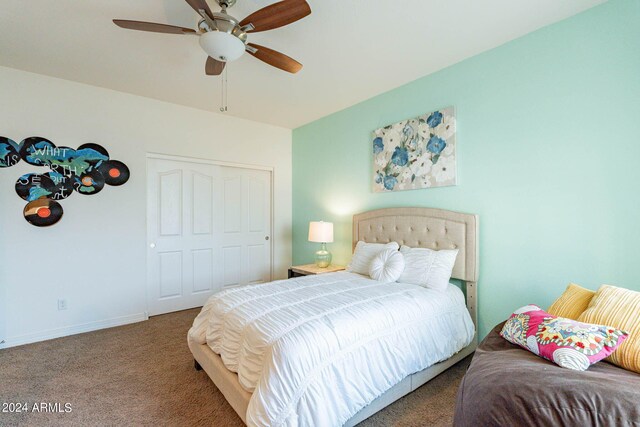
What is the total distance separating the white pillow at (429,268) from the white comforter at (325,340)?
11 centimetres

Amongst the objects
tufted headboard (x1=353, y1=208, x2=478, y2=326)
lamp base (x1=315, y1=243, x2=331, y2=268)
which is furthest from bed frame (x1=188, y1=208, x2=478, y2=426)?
lamp base (x1=315, y1=243, x2=331, y2=268)

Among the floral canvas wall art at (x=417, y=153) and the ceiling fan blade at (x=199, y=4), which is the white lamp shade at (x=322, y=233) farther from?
the ceiling fan blade at (x=199, y=4)

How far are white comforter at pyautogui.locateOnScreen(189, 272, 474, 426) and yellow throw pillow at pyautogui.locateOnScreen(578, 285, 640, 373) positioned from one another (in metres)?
0.86

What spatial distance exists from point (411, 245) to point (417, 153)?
0.92 metres

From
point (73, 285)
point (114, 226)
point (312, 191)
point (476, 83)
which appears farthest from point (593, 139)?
point (73, 285)

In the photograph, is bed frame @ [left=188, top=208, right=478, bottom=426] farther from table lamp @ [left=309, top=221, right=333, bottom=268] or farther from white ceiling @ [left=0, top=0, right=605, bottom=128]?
white ceiling @ [left=0, top=0, right=605, bottom=128]

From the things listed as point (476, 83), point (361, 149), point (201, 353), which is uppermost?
point (476, 83)

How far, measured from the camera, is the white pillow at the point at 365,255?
9.46ft

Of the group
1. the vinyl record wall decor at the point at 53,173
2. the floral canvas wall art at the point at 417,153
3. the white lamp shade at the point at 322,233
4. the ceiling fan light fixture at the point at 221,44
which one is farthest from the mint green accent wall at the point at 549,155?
the vinyl record wall decor at the point at 53,173

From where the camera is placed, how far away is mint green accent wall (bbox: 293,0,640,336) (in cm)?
183

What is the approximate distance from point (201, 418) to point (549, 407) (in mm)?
1780

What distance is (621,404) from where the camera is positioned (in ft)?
2.79

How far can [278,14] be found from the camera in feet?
5.33

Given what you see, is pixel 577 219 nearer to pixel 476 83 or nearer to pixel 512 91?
pixel 512 91
